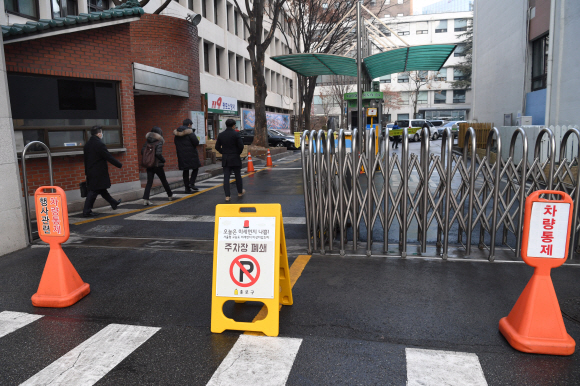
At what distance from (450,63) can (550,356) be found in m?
75.8

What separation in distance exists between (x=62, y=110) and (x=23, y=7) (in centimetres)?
578

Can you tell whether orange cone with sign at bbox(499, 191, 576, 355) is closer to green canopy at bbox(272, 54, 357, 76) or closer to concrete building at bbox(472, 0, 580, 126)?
green canopy at bbox(272, 54, 357, 76)

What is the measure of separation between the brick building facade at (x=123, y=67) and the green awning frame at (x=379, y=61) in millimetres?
3409

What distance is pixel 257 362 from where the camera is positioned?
3439 millimetres

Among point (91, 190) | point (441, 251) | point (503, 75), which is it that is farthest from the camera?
point (503, 75)

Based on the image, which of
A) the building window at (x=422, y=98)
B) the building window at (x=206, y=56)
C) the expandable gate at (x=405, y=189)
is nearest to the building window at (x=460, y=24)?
the building window at (x=422, y=98)

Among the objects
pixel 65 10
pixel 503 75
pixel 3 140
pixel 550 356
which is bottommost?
pixel 550 356

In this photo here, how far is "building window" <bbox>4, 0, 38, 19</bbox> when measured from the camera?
13.1 metres

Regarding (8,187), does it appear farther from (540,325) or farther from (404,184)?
(540,325)

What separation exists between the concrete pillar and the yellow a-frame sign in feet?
13.6

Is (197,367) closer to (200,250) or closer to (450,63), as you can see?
(200,250)

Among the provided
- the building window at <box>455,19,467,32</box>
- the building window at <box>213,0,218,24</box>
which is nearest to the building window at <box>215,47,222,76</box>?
the building window at <box>213,0,218,24</box>

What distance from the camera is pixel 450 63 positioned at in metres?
72.6

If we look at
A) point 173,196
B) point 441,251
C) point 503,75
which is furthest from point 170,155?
point 503,75
